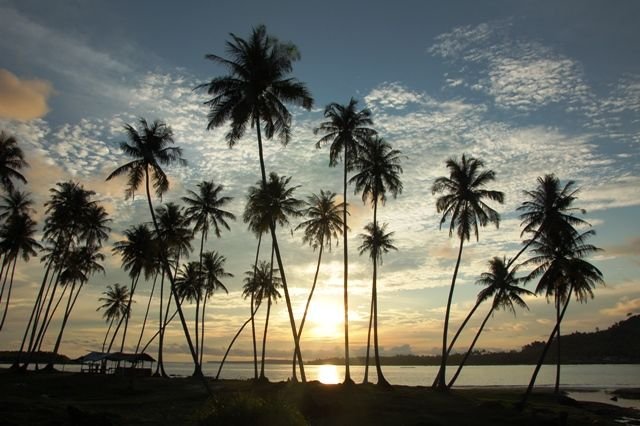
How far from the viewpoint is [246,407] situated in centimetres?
1439

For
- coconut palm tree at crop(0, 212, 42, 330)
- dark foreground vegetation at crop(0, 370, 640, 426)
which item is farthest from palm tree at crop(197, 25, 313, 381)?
coconut palm tree at crop(0, 212, 42, 330)

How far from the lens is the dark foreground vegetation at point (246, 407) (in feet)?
50.6

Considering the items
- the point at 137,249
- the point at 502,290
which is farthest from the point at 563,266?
the point at 137,249

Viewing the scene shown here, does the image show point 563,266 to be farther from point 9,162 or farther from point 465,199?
point 9,162

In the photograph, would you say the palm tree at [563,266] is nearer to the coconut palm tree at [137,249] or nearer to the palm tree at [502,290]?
the palm tree at [502,290]

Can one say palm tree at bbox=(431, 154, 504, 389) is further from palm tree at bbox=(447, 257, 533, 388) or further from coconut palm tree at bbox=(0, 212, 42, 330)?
coconut palm tree at bbox=(0, 212, 42, 330)

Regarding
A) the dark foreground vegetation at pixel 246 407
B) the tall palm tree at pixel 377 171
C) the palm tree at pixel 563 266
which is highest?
the tall palm tree at pixel 377 171

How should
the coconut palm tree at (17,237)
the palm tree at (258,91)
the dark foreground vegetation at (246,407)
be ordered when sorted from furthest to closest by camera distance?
the coconut palm tree at (17,237) < the palm tree at (258,91) < the dark foreground vegetation at (246,407)

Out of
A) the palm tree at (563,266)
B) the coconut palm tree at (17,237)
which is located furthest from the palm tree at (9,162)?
the palm tree at (563,266)

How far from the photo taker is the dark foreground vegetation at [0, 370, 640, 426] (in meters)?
15.4

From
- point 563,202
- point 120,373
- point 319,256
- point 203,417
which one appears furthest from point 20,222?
point 563,202

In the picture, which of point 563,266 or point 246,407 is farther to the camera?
point 563,266

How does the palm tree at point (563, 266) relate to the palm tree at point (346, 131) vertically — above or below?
below

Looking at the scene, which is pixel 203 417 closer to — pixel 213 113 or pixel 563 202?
pixel 213 113
